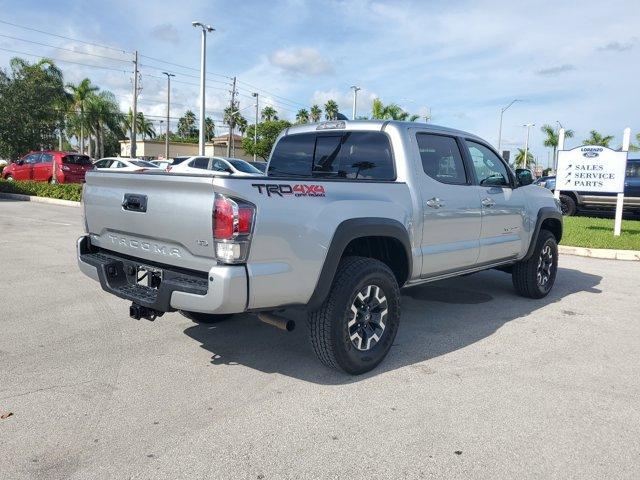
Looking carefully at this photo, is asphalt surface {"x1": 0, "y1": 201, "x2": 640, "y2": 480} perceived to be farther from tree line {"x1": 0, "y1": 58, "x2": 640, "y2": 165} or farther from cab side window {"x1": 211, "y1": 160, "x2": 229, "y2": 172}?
cab side window {"x1": 211, "y1": 160, "x2": 229, "y2": 172}

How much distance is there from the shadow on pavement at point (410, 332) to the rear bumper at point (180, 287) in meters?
0.88

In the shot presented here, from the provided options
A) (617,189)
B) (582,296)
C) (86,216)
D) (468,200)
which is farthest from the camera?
(617,189)

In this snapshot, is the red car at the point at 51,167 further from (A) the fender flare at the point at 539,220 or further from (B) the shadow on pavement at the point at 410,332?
(A) the fender flare at the point at 539,220

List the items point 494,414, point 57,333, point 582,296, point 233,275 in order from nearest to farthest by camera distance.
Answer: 1. point 233,275
2. point 494,414
3. point 57,333
4. point 582,296

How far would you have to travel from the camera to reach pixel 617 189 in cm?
1179

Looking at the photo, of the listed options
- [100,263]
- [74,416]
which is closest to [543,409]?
[74,416]

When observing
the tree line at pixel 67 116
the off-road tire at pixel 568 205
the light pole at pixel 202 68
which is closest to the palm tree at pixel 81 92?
the tree line at pixel 67 116

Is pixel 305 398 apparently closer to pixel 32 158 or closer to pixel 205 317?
pixel 205 317

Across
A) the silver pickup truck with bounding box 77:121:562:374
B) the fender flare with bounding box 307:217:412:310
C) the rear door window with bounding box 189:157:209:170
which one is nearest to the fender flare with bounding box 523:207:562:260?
the silver pickup truck with bounding box 77:121:562:374

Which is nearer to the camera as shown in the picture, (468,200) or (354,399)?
(354,399)

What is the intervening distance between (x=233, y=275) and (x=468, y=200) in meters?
2.69

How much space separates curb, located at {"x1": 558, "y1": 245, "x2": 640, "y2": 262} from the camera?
31.0ft

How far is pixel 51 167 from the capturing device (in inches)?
870

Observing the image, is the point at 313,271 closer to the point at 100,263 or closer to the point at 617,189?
the point at 100,263
